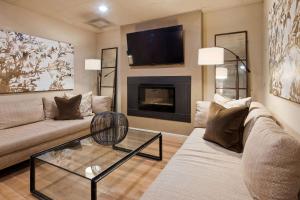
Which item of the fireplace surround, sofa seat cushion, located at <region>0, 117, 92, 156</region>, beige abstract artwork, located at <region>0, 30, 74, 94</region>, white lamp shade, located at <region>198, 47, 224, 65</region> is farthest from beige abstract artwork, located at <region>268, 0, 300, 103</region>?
beige abstract artwork, located at <region>0, 30, 74, 94</region>

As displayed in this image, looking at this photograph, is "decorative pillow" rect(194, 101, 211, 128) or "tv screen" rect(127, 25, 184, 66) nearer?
"decorative pillow" rect(194, 101, 211, 128)

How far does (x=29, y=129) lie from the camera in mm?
2520

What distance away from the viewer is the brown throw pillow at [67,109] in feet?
10.1

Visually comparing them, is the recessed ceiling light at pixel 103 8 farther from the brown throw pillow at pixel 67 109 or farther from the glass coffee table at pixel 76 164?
the glass coffee table at pixel 76 164

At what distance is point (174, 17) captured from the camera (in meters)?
3.42

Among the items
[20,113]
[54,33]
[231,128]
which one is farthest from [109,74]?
[231,128]

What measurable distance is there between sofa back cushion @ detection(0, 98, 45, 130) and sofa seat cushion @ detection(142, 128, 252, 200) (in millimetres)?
2427

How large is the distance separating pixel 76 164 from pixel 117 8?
256cm

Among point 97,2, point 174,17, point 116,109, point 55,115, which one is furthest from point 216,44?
point 55,115

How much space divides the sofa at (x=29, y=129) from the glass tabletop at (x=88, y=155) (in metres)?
0.55

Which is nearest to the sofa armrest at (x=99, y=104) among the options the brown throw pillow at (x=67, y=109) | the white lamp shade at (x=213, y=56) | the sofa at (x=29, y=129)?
the sofa at (x=29, y=129)

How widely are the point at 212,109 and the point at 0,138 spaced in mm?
2455

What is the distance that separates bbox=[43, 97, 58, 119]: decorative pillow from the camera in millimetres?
3145

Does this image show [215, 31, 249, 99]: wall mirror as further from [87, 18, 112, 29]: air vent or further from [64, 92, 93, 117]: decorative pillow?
[64, 92, 93, 117]: decorative pillow
